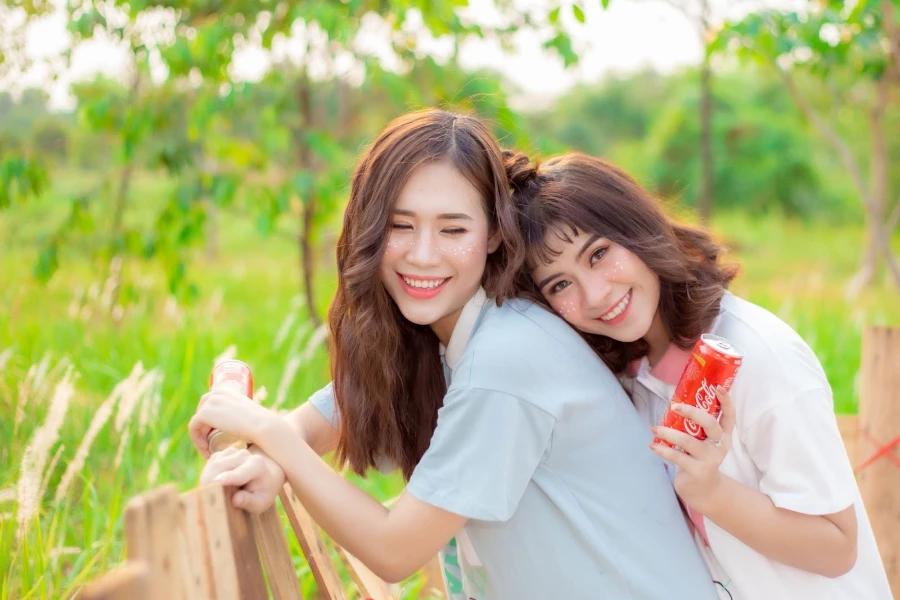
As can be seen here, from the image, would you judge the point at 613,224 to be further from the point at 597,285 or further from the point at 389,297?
the point at 389,297

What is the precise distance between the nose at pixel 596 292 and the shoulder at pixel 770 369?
11.1 inches

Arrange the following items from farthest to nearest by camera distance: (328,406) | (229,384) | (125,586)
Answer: (328,406) < (229,384) < (125,586)

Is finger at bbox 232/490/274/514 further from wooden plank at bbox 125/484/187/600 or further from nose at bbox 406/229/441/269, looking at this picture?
nose at bbox 406/229/441/269

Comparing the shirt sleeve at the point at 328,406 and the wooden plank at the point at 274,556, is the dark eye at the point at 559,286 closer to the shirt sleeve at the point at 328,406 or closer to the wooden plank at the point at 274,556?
the shirt sleeve at the point at 328,406

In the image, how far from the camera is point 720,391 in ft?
5.02

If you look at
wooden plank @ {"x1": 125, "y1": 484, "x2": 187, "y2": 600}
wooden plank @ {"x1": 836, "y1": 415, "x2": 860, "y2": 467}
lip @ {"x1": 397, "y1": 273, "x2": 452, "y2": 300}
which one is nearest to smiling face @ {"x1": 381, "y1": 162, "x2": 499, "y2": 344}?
lip @ {"x1": 397, "y1": 273, "x2": 452, "y2": 300}

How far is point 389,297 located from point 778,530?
38.2 inches

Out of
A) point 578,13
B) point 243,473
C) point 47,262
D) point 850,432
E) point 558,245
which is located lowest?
point 850,432

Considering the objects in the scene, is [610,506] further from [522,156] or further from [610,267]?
[522,156]

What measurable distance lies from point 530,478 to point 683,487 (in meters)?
0.29

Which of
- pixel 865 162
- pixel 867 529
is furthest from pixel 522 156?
pixel 865 162

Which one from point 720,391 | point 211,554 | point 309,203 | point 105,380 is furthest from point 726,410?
point 309,203

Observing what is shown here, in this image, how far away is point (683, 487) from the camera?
5.21 ft

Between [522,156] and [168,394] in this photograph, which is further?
[168,394]
